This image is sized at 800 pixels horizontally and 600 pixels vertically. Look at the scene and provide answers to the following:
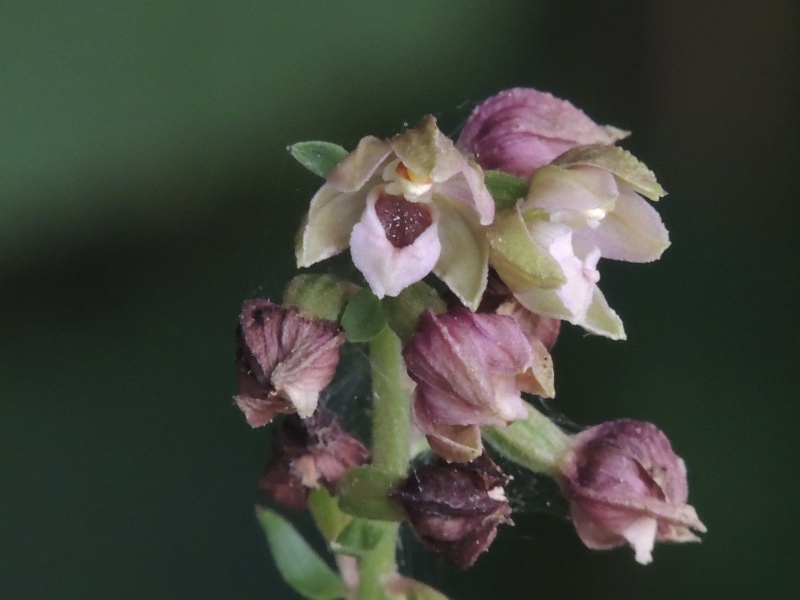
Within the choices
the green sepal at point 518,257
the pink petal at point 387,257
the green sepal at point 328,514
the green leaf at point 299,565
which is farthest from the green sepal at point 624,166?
the green leaf at point 299,565

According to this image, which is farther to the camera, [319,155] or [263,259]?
[263,259]

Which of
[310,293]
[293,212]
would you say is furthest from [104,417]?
[310,293]

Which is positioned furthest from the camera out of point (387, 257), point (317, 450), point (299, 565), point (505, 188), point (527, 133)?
point (299, 565)

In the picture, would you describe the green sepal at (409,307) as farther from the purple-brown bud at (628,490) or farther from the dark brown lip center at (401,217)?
the purple-brown bud at (628,490)

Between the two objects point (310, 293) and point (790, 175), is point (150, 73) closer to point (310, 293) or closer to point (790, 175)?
point (310, 293)

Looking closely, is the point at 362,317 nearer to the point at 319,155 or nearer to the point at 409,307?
the point at 409,307

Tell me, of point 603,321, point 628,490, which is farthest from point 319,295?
point 628,490

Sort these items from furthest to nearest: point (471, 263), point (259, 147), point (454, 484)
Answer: point (259, 147) → point (454, 484) → point (471, 263)

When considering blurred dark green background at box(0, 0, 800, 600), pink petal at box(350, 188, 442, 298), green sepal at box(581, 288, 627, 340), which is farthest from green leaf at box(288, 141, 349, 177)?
blurred dark green background at box(0, 0, 800, 600)
